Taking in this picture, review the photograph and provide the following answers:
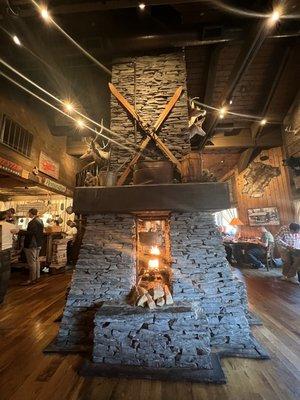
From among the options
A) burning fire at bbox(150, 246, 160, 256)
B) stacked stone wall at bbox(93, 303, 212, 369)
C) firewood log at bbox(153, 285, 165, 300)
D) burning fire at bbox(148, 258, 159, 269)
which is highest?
burning fire at bbox(150, 246, 160, 256)

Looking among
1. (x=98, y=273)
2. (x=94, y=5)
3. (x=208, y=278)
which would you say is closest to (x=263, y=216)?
(x=208, y=278)

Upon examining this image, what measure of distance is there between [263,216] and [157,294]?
7.11m

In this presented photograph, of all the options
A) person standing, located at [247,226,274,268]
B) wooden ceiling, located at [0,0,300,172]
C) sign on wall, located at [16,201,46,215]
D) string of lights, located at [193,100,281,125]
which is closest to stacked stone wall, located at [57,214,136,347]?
string of lights, located at [193,100,281,125]

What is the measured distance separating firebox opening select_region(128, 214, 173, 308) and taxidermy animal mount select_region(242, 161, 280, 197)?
520cm

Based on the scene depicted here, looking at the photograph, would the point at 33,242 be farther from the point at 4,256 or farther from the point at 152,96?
the point at 152,96

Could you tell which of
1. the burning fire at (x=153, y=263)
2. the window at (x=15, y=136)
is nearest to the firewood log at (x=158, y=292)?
the burning fire at (x=153, y=263)

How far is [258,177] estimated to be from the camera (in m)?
8.35

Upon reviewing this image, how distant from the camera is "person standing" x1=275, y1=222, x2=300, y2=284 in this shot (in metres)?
5.42

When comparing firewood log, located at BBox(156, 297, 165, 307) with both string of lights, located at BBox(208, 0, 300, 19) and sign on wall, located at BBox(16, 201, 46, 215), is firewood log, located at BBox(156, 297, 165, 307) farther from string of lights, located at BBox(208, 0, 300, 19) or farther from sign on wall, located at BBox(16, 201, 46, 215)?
sign on wall, located at BBox(16, 201, 46, 215)

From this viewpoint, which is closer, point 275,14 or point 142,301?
point 142,301

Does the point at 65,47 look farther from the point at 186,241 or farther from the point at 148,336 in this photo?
the point at 148,336

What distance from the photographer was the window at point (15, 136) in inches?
207

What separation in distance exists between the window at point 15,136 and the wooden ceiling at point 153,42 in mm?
922

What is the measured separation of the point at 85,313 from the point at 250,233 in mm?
7823
